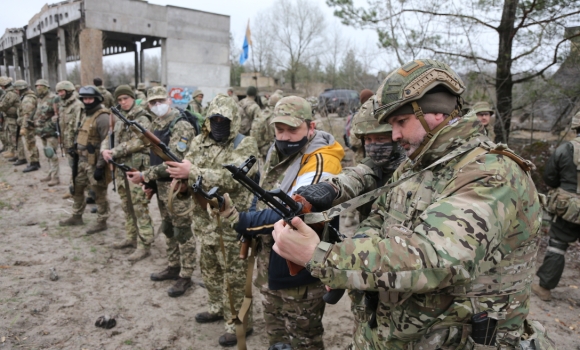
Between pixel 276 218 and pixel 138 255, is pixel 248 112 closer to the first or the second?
pixel 138 255

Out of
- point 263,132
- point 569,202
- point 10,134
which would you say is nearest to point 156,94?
point 263,132

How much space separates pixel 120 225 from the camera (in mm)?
7008

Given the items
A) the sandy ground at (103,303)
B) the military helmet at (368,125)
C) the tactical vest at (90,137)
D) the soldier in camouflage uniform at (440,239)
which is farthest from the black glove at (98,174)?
the soldier in camouflage uniform at (440,239)

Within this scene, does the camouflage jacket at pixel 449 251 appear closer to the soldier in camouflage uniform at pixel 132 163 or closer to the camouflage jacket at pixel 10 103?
the soldier in camouflage uniform at pixel 132 163

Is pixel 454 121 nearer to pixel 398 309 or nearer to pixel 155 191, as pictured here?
pixel 398 309

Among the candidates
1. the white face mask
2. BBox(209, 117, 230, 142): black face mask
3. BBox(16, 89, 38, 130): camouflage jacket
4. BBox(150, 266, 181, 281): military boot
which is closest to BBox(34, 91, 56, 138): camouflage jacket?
BBox(16, 89, 38, 130): camouflage jacket

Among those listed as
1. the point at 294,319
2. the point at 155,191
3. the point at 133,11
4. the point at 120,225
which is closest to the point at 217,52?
the point at 133,11

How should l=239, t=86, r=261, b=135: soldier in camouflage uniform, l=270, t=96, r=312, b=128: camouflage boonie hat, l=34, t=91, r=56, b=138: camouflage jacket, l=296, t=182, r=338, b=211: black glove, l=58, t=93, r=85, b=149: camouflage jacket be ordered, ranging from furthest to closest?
l=239, t=86, r=261, b=135: soldier in camouflage uniform, l=34, t=91, r=56, b=138: camouflage jacket, l=58, t=93, r=85, b=149: camouflage jacket, l=270, t=96, r=312, b=128: camouflage boonie hat, l=296, t=182, r=338, b=211: black glove

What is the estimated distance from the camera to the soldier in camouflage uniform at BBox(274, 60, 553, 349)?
1292 mm

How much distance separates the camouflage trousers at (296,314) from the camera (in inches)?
111

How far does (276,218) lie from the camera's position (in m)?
2.64

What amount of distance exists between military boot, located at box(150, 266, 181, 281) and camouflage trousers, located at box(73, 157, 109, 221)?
221 centimetres

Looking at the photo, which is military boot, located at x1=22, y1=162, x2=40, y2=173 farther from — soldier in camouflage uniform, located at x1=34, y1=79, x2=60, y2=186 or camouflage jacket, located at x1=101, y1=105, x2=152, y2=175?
camouflage jacket, located at x1=101, y1=105, x2=152, y2=175

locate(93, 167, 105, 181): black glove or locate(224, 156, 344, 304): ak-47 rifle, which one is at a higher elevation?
locate(224, 156, 344, 304): ak-47 rifle
